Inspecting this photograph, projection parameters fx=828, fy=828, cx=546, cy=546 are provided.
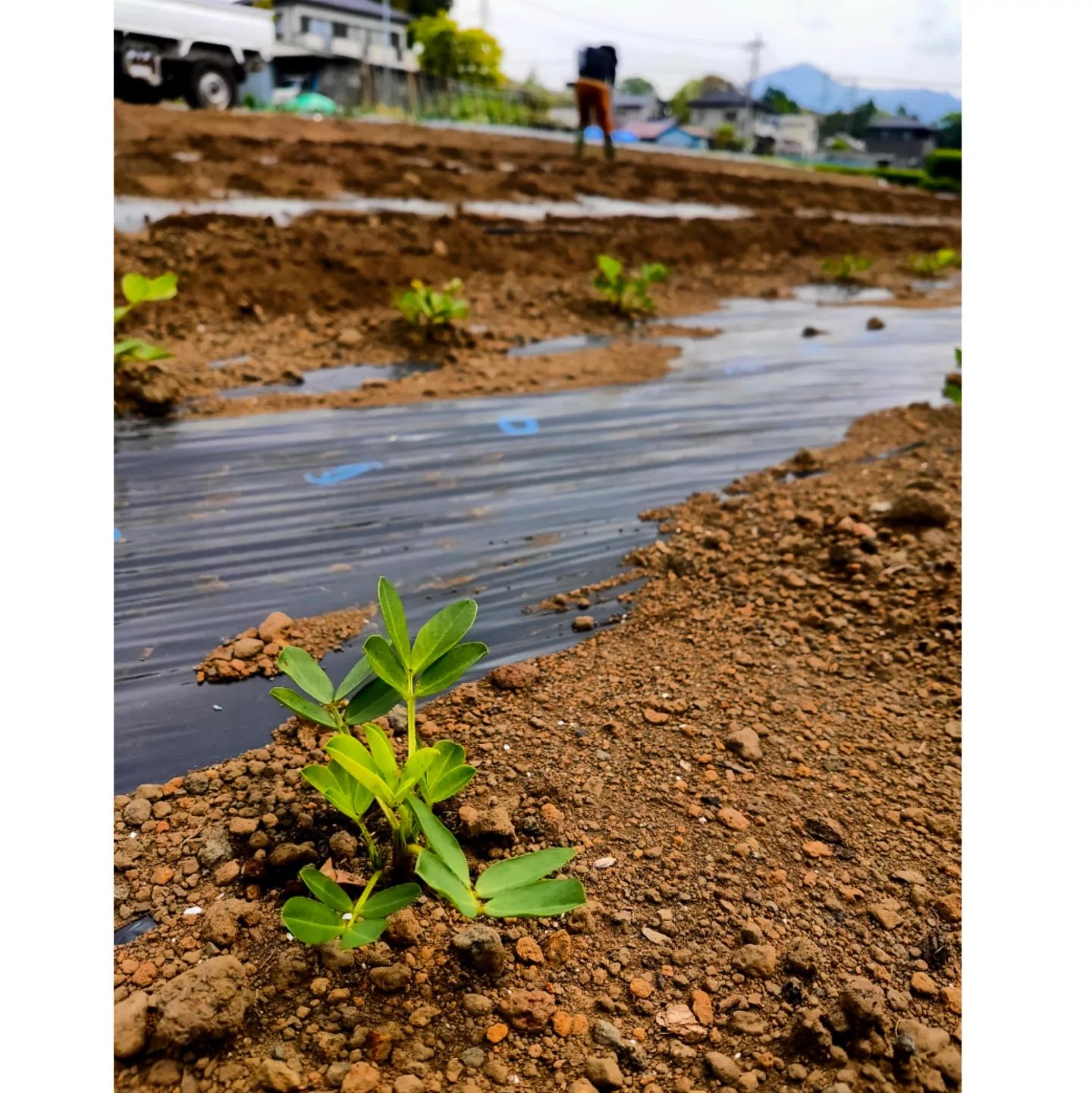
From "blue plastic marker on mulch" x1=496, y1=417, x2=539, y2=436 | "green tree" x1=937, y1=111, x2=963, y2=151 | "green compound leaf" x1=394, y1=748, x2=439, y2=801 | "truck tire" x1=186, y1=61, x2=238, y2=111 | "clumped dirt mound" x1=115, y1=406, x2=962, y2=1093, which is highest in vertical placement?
"truck tire" x1=186, y1=61, x2=238, y2=111

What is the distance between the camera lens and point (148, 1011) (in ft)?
3.08

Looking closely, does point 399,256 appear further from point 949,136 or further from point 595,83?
point 949,136

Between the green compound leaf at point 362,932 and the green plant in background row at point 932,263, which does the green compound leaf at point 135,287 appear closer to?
the green compound leaf at point 362,932

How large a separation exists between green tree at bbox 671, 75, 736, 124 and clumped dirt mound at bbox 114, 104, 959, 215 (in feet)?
10.7

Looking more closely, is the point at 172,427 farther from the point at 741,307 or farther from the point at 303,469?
the point at 741,307

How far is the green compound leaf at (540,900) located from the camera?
35.1 inches

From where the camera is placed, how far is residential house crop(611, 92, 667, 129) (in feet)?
10.9

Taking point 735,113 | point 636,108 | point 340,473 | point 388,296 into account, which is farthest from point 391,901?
point 735,113

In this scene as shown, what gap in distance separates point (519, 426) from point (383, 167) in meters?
5.48

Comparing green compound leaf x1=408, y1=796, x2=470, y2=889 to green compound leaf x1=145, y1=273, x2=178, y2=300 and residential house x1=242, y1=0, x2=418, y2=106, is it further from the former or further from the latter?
green compound leaf x1=145, y1=273, x2=178, y2=300

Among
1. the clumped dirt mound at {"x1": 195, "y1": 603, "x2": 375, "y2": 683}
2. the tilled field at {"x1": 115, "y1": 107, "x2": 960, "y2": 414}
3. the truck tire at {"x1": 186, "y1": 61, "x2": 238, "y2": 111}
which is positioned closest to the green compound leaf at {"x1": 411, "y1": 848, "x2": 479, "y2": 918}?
the clumped dirt mound at {"x1": 195, "y1": 603, "x2": 375, "y2": 683}

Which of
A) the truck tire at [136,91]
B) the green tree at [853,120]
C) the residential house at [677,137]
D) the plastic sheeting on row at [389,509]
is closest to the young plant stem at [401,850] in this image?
the plastic sheeting on row at [389,509]

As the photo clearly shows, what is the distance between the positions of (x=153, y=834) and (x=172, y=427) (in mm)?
1926

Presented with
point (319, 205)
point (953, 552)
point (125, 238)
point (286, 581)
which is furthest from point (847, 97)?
point (319, 205)
